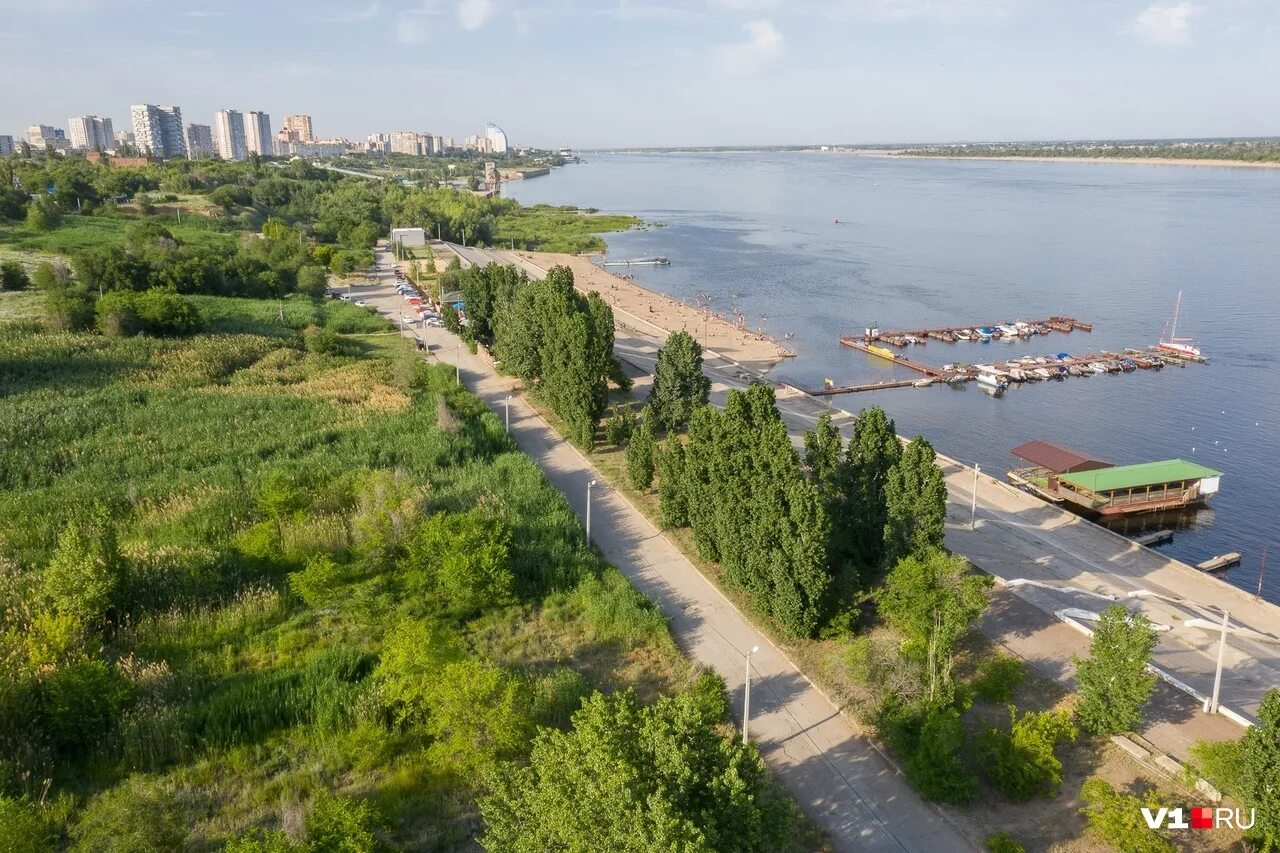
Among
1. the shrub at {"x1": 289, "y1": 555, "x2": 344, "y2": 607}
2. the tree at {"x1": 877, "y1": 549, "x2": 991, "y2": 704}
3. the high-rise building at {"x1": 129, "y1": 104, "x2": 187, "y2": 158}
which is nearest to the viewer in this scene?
the tree at {"x1": 877, "y1": 549, "x2": 991, "y2": 704}

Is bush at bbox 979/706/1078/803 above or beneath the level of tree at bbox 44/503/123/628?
beneath

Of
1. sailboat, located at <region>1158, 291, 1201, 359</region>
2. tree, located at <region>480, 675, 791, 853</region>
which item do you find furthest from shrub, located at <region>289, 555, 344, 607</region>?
sailboat, located at <region>1158, 291, 1201, 359</region>

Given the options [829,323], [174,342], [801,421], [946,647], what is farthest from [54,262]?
[946,647]

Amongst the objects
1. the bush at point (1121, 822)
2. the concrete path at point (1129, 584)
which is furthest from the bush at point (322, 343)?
the bush at point (1121, 822)

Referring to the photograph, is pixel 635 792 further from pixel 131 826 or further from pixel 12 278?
pixel 12 278

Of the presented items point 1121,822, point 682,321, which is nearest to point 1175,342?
point 682,321

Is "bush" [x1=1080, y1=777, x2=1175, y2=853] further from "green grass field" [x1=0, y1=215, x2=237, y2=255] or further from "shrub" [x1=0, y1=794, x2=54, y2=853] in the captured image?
"green grass field" [x1=0, y1=215, x2=237, y2=255]
